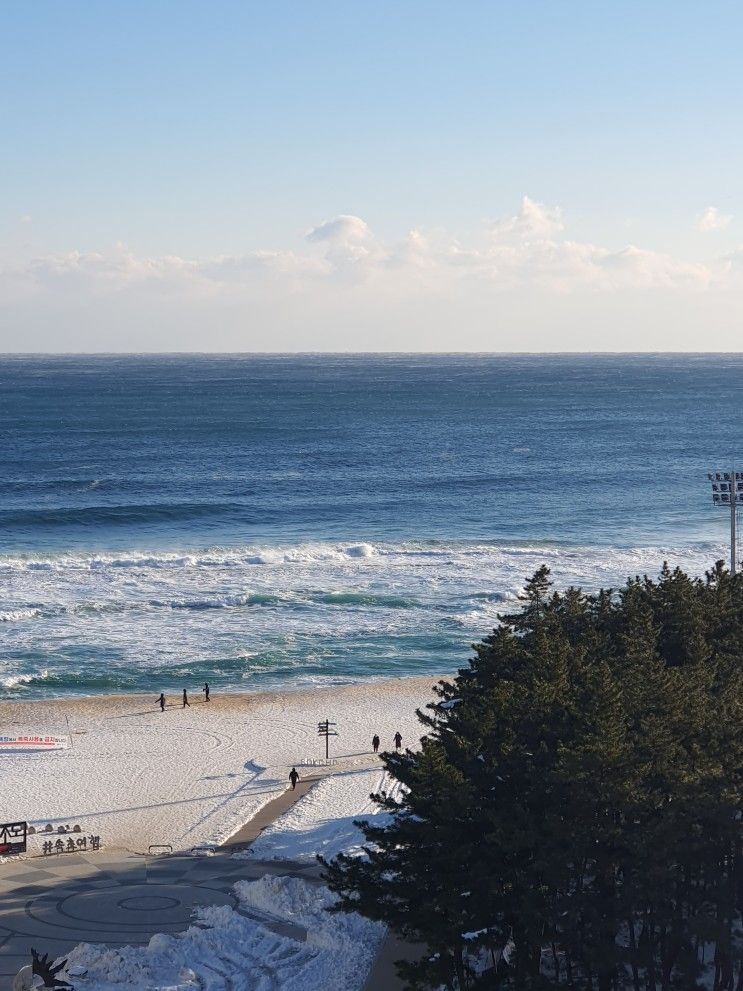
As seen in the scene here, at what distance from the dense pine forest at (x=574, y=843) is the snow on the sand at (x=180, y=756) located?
13.5 metres

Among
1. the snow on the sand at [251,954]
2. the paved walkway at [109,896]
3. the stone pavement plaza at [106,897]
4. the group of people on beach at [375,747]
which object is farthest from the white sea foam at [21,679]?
the snow on the sand at [251,954]

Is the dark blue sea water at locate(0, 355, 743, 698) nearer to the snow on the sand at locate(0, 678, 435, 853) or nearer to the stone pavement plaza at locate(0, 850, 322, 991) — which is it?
the snow on the sand at locate(0, 678, 435, 853)

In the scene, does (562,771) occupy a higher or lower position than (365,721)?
higher

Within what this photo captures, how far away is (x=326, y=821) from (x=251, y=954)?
889 cm

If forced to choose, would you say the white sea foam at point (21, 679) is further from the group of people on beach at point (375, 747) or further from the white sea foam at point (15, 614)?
the group of people on beach at point (375, 747)

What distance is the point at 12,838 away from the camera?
3425 centimetres

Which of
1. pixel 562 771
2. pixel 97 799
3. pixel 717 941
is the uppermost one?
pixel 562 771

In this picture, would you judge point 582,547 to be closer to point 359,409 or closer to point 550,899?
point 550,899

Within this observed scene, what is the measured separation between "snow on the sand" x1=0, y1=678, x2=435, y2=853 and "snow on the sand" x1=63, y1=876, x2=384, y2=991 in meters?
7.30

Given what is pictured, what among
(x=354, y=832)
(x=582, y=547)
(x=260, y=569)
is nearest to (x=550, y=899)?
(x=354, y=832)

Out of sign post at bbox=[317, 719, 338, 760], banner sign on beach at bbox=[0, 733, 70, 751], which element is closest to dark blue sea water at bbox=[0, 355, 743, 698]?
banner sign on beach at bbox=[0, 733, 70, 751]

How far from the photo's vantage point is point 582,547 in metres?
78.3

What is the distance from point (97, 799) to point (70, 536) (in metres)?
44.2

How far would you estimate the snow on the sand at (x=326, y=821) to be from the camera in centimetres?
3180
